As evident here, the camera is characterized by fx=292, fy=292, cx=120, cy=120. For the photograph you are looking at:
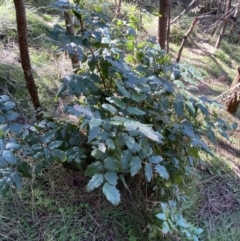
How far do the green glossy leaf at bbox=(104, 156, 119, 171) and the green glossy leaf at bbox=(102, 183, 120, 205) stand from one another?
0.06 m

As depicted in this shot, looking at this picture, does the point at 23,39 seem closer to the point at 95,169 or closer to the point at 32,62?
the point at 95,169

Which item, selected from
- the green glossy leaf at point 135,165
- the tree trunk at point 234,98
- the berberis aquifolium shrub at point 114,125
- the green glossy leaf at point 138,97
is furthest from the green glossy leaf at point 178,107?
the tree trunk at point 234,98

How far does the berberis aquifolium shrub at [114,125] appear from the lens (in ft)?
2.81

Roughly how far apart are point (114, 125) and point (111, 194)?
0.20 m

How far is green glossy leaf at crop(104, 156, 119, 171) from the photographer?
852mm

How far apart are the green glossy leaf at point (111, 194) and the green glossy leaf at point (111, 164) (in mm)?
59

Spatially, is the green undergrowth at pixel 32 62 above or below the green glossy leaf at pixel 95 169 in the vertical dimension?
below

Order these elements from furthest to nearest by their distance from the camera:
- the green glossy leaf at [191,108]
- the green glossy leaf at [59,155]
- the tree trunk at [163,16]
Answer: the tree trunk at [163,16], the green glossy leaf at [191,108], the green glossy leaf at [59,155]

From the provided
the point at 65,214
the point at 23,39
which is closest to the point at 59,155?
the point at 65,214

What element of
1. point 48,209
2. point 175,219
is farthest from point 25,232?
point 175,219

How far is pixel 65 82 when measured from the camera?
1.09 m

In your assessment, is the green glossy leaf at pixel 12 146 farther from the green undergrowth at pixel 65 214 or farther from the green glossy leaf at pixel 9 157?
the green undergrowth at pixel 65 214

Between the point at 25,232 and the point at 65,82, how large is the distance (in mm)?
618

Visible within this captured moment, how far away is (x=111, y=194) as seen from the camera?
30.9 inches
